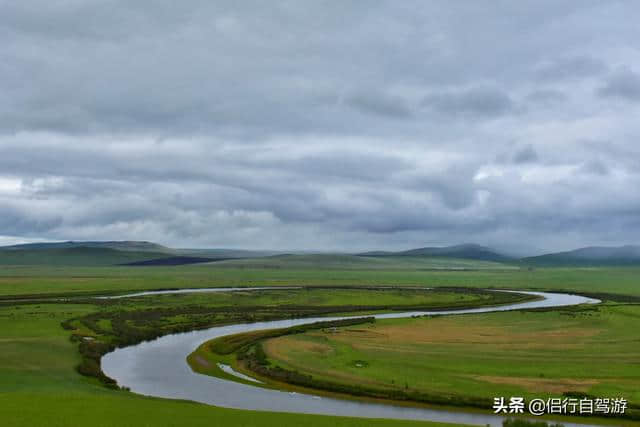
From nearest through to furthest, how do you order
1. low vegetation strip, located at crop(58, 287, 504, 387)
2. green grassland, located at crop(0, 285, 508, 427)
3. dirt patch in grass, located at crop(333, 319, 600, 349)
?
green grassland, located at crop(0, 285, 508, 427)
dirt patch in grass, located at crop(333, 319, 600, 349)
low vegetation strip, located at crop(58, 287, 504, 387)

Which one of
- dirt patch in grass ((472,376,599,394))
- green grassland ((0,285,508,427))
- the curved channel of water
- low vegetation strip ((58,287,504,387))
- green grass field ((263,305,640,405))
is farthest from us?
low vegetation strip ((58,287,504,387))

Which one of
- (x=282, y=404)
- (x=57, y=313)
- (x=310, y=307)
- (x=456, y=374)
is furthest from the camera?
(x=310, y=307)

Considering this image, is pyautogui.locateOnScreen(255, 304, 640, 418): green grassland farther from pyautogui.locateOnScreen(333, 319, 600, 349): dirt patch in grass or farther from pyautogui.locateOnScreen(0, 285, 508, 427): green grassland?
pyautogui.locateOnScreen(0, 285, 508, 427): green grassland

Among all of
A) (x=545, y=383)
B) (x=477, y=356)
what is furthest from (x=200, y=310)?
(x=545, y=383)

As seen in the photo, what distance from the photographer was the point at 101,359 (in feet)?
208

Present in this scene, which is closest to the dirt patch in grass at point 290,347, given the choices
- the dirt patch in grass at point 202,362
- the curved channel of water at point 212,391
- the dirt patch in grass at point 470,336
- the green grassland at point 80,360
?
the dirt patch in grass at point 470,336

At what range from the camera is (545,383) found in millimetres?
49031

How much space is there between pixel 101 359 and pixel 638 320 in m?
86.1

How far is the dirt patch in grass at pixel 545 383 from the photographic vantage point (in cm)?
4719

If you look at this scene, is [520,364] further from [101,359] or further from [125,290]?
[125,290]

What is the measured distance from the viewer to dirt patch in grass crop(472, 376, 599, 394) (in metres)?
47.2

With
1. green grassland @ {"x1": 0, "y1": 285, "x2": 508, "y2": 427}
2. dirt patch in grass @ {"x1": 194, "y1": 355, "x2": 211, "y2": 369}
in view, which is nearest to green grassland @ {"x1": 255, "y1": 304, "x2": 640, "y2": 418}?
dirt patch in grass @ {"x1": 194, "y1": 355, "x2": 211, "y2": 369}

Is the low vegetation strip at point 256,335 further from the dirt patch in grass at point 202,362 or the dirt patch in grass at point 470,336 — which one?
the dirt patch in grass at point 470,336

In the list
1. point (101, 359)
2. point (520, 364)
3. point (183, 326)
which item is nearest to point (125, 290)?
point (183, 326)
